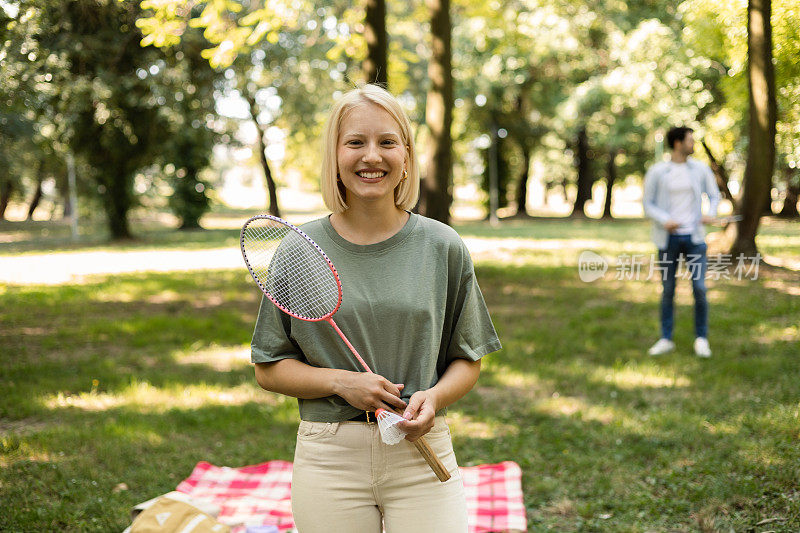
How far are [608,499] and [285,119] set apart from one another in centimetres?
2483

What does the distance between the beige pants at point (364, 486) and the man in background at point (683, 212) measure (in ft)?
18.3

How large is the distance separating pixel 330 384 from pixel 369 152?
0.70m

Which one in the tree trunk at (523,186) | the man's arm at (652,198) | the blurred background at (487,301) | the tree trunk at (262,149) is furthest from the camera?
the tree trunk at (523,186)

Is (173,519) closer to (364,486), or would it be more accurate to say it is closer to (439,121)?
(364,486)

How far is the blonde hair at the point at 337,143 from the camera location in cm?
210

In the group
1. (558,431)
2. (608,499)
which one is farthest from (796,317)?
(608,499)

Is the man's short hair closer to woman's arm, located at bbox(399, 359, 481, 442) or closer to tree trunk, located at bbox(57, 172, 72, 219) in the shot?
woman's arm, located at bbox(399, 359, 481, 442)

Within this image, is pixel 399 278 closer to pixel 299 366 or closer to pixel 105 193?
pixel 299 366

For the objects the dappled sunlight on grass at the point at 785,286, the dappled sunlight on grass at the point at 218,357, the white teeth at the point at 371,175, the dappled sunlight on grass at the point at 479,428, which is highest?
the white teeth at the point at 371,175

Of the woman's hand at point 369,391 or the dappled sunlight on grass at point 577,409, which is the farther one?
the dappled sunlight on grass at point 577,409

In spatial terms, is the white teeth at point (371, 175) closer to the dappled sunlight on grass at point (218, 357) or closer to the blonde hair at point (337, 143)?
the blonde hair at point (337, 143)

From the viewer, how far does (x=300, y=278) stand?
7.09 ft

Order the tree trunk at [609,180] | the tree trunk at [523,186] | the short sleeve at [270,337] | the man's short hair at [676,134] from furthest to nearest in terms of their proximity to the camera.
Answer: the tree trunk at [523,186]
the tree trunk at [609,180]
the man's short hair at [676,134]
the short sleeve at [270,337]

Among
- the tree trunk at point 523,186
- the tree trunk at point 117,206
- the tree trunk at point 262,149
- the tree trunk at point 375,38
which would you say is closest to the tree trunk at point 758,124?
the tree trunk at point 375,38
